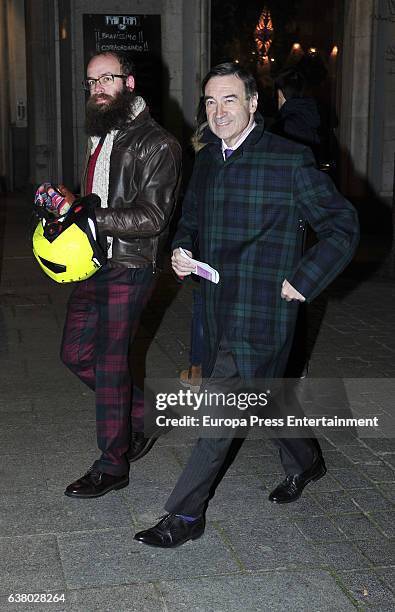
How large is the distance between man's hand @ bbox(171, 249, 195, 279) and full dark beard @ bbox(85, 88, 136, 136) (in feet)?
2.29

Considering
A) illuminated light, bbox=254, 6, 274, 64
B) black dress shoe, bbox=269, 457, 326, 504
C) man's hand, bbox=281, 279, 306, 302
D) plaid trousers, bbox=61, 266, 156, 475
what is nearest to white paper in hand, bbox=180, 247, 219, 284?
man's hand, bbox=281, 279, 306, 302

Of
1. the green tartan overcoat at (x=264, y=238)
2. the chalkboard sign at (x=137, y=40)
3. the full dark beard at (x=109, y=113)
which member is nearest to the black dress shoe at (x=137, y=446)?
the green tartan overcoat at (x=264, y=238)

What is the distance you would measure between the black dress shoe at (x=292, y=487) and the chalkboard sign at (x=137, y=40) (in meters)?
10.4

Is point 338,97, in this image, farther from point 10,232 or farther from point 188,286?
point 188,286

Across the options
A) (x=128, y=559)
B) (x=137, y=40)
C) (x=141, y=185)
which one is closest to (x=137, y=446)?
(x=128, y=559)

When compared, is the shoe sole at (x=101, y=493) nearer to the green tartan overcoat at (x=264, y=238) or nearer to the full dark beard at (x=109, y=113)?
the green tartan overcoat at (x=264, y=238)

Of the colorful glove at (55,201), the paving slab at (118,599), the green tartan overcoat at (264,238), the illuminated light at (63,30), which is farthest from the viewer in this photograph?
the illuminated light at (63,30)

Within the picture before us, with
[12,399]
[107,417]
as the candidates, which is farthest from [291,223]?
[12,399]

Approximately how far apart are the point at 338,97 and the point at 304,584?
13042 mm

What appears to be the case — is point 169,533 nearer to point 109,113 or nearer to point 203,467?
point 203,467

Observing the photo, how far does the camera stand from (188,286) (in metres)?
10.0

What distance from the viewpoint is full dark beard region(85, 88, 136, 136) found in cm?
427

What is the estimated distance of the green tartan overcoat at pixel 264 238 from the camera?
3.77 m

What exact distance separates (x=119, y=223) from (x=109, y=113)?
53 cm
